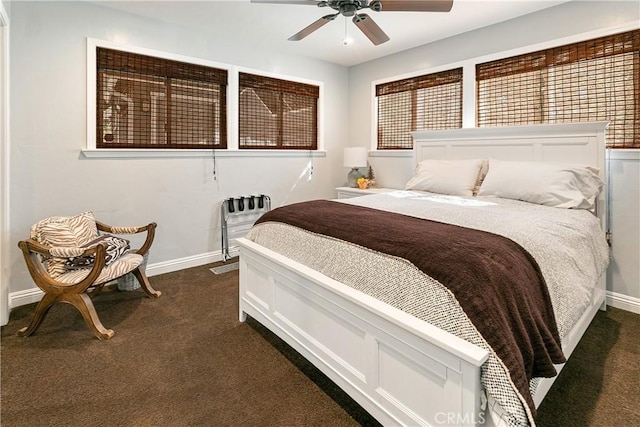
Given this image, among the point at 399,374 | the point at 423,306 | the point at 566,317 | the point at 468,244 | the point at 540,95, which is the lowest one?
the point at 399,374

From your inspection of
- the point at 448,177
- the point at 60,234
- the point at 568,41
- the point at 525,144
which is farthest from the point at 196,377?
the point at 568,41

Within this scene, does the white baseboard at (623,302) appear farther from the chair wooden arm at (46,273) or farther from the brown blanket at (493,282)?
the chair wooden arm at (46,273)

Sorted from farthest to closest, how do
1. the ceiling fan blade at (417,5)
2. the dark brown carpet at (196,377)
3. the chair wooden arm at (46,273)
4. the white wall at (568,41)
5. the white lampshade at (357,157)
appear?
the white lampshade at (357,157) → the white wall at (568,41) → the chair wooden arm at (46,273) → the ceiling fan blade at (417,5) → the dark brown carpet at (196,377)

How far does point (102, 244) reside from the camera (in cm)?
229

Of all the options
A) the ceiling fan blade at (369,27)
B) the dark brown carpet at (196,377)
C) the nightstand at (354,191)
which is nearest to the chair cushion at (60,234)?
the dark brown carpet at (196,377)

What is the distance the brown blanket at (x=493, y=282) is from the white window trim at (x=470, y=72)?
238cm

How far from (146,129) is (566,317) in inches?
141

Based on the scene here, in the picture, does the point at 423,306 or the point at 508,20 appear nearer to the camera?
the point at 423,306

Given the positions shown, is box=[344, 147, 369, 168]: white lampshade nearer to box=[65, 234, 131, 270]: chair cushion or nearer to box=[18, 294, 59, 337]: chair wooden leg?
box=[65, 234, 131, 270]: chair cushion

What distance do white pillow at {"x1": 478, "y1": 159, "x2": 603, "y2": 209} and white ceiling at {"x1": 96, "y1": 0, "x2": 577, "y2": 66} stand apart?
4.88 feet

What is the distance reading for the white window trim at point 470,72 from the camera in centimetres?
282

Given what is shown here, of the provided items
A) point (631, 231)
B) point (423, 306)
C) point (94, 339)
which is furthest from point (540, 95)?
point (94, 339)

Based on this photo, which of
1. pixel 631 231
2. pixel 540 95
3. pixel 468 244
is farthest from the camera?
pixel 540 95

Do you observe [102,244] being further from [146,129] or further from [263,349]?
[146,129]
